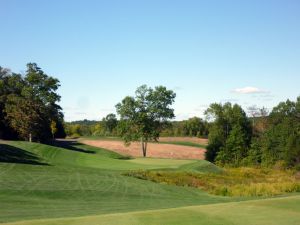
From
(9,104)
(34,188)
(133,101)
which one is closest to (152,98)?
(133,101)

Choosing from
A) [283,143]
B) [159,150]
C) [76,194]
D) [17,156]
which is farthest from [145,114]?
[76,194]

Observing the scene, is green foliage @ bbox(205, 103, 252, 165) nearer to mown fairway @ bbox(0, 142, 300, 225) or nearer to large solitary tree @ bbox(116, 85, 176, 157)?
large solitary tree @ bbox(116, 85, 176, 157)

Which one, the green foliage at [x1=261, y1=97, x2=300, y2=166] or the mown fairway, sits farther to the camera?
the green foliage at [x1=261, y1=97, x2=300, y2=166]

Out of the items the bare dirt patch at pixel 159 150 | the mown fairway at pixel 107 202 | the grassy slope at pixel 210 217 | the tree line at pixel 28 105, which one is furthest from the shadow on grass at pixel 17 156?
the bare dirt patch at pixel 159 150

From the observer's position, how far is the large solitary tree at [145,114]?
79.9 meters

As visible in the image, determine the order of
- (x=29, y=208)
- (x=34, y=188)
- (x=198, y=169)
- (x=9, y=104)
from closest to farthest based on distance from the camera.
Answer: (x=29, y=208) < (x=34, y=188) < (x=198, y=169) < (x=9, y=104)

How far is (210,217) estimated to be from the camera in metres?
13.9

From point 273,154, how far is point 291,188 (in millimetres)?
47092

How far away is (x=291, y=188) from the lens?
32.8m

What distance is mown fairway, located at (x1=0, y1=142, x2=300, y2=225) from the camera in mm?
13883

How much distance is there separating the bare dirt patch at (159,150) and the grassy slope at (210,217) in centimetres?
6275

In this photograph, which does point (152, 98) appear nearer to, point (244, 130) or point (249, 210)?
point (244, 130)

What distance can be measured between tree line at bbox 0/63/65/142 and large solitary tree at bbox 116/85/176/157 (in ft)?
41.4

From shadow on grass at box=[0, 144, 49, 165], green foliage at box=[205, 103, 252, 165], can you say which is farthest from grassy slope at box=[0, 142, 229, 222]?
green foliage at box=[205, 103, 252, 165]
